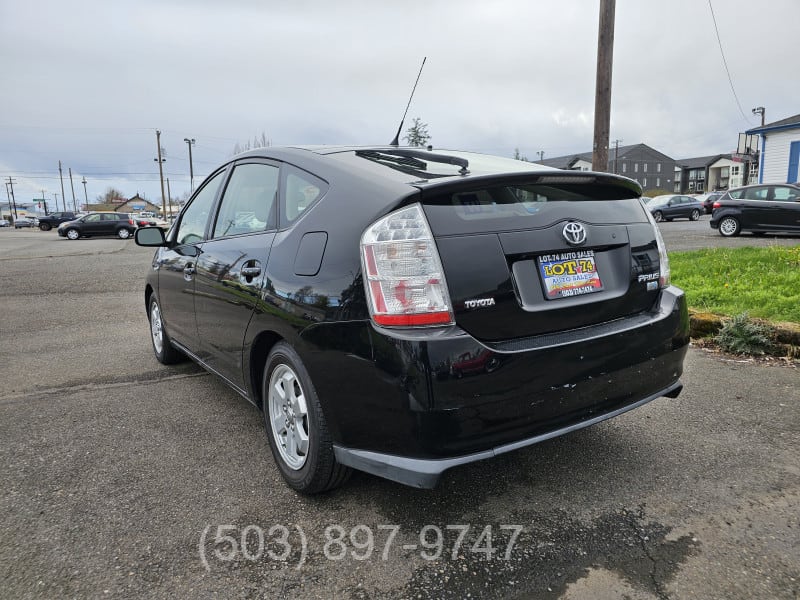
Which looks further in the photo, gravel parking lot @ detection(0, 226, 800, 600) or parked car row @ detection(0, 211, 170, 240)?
parked car row @ detection(0, 211, 170, 240)

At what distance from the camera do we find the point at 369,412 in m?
2.09

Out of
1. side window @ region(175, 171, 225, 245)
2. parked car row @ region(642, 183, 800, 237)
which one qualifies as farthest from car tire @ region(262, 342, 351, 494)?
parked car row @ region(642, 183, 800, 237)

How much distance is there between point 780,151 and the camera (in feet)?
89.6

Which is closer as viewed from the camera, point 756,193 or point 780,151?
point 756,193

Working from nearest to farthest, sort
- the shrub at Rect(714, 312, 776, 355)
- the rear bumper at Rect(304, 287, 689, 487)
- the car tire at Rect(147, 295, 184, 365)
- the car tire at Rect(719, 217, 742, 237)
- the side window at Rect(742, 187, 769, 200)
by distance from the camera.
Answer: the rear bumper at Rect(304, 287, 689, 487) < the shrub at Rect(714, 312, 776, 355) < the car tire at Rect(147, 295, 184, 365) < the side window at Rect(742, 187, 769, 200) < the car tire at Rect(719, 217, 742, 237)

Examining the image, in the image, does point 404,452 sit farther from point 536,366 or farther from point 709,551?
point 709,551

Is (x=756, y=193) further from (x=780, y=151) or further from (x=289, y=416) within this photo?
(x=289, y=416)

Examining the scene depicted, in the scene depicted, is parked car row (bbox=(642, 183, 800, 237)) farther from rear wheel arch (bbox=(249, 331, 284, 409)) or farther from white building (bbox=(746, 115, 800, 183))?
white building (bbox=(746, 115, 800, 183))

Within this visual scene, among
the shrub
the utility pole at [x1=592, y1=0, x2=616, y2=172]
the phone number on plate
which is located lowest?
the phone number on plate

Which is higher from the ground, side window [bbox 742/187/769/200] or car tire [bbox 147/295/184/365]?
side window [bbox 742/187/769/200]

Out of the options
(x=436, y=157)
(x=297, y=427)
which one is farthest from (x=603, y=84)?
(x=297, y=427)

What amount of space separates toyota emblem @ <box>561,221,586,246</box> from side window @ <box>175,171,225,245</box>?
7.69 ft

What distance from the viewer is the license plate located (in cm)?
220

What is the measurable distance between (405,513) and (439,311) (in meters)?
0.98
